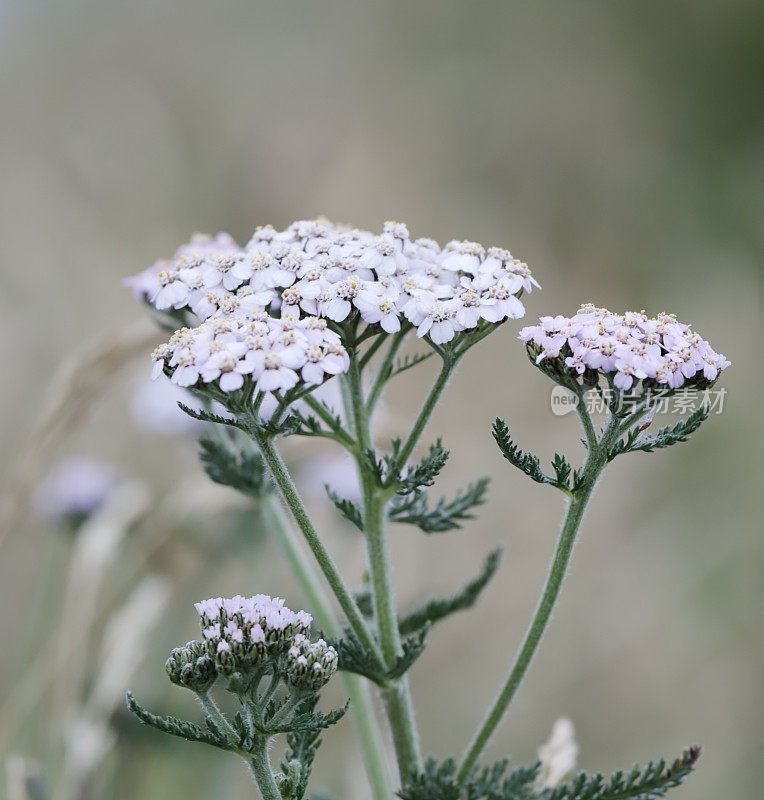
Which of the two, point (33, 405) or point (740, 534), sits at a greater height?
point (33, 405)

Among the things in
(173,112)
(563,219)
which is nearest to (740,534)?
(563,219)

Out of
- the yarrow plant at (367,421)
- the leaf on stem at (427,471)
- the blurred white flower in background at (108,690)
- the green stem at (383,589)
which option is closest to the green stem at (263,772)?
the yarrow plant at (367,421)

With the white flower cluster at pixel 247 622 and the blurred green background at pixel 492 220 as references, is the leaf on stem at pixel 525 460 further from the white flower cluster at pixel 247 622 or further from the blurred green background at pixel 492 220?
the blurred green background at pixel 492 220

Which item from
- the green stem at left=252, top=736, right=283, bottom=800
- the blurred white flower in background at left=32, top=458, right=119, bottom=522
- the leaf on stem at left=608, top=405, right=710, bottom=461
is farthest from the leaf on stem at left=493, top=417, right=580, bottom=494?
the blurred white flower in background at left=32, top=458, right=119, bottom=522

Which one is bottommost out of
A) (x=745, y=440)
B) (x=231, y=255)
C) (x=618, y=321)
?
(x=618, y=321)

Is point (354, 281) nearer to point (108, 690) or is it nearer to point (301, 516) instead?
point (301, 516)

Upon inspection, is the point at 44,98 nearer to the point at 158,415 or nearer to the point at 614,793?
the point at 158,415

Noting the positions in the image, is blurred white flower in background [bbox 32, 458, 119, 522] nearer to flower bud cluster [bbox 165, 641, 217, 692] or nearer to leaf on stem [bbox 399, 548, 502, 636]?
leaf on stem [bbox 399, 548, 502, 636]
